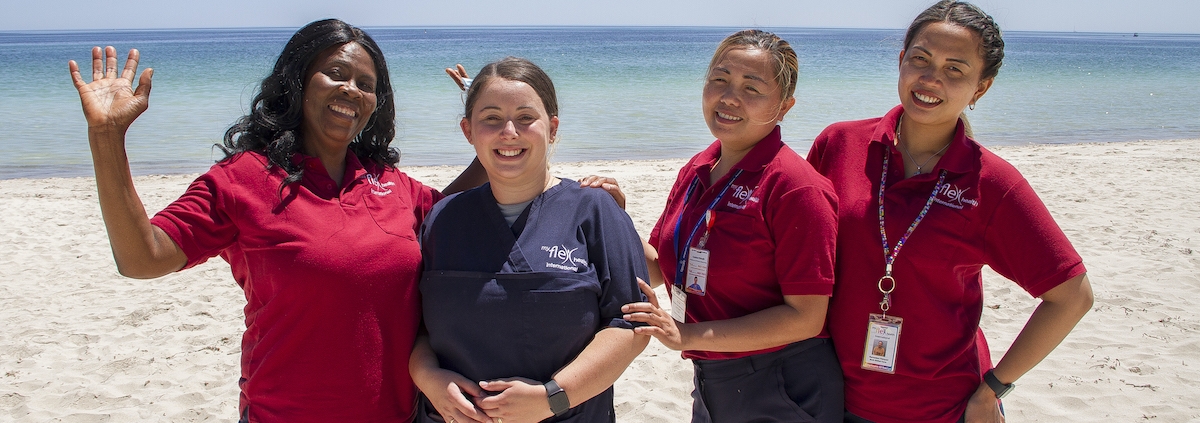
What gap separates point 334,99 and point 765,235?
1.46 metres

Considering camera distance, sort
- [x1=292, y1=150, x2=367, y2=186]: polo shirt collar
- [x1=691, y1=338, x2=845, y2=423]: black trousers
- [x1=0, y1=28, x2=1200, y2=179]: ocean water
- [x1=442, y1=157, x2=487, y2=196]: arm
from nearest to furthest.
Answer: [x1=691, y1=338, x2=845, y2=423]: black trousers → [x1=292, y1=150, x2=367, y2=186]: polo shirt collar → [x1=442, y1=157, x2=487, y2=196]: arm → [x1=0, y1=28, x2=1200, y2=179]: ocean water

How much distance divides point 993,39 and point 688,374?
10.9 feet

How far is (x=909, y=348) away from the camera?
7.25 feet

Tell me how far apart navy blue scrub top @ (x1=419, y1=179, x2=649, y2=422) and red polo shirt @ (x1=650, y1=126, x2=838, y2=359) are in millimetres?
274

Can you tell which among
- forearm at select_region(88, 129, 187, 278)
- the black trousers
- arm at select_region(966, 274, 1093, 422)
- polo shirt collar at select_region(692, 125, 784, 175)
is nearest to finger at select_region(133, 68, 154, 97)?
forearm at select_region(88, 129, 187, 278)

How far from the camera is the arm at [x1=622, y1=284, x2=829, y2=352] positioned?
2148mm

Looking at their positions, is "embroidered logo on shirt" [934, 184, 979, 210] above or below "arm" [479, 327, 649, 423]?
above

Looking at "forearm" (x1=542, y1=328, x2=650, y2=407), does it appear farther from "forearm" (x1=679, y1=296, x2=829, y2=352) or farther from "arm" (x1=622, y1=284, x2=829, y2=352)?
"forearm" (x1=679, y1=296, x2=829, y2=352)

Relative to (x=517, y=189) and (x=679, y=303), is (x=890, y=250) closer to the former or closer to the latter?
(x=679, y=303)

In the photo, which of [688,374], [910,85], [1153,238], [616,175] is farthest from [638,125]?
[910,85]

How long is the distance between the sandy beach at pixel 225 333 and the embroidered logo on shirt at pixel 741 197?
8.55 ft

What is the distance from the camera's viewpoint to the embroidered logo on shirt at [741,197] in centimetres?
223

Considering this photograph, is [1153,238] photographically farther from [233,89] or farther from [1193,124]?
[233,89]

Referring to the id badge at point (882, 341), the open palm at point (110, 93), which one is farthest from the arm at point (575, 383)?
the open palm at point (110, 93)
